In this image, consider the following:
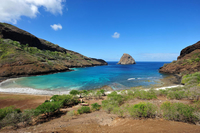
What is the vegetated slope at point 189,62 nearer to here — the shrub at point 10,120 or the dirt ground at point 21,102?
the dirt ground at point 21,102

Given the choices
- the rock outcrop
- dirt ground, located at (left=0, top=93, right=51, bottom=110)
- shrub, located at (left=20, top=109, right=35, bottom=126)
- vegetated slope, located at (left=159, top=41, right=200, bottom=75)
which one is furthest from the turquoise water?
the rock outcrop

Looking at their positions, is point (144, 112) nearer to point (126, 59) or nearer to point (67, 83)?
point (67, 83)

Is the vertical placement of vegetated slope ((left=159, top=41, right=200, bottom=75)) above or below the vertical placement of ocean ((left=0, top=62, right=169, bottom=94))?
above

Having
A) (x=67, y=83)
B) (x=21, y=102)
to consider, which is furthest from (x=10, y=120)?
(x=67, y=83)

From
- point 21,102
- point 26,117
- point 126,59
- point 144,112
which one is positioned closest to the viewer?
point 144,112

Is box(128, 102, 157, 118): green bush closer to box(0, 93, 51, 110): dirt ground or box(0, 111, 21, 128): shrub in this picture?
box(0, 111, 21, 128): shrub

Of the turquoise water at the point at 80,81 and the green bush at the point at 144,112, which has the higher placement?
the green bush at the point at 144,112

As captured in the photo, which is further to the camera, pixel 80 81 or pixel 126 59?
pixel 126 59

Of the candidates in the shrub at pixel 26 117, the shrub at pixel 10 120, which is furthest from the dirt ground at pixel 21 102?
the shrub at pixel 10 120

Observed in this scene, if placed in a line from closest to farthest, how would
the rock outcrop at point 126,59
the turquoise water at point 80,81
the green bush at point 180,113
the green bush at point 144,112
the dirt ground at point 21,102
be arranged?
1. the green bush at point 180,113
2. the green bush at point 144,112
3. the dirt ground at point 21,102
4. the turquoise water at point 80,81
5. the rock outcrop at point 126,59

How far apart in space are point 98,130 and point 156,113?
209 inches

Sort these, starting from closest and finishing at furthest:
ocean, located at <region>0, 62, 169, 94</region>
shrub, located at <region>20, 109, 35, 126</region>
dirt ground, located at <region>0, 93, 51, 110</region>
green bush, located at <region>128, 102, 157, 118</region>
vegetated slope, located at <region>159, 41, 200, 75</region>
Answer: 1. green bush, located at <region>128, 102, 157, 118</region>
2. shrub, located at <region>20, 109, 35, 126</region>
3. dirt ground, located at <region>0, 93, 51, 110</region>
4. ocean, located at <region>0, 62, 169, 94</region>
5. vegetated slope, located at <region>159, 41, 200, 75</region>

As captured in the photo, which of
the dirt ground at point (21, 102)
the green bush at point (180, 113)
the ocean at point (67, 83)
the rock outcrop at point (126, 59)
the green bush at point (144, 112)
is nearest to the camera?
the green bush at point (180, 113)

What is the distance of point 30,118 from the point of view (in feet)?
30.1
